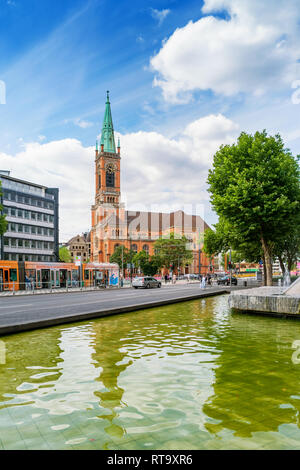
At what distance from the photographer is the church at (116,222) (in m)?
112

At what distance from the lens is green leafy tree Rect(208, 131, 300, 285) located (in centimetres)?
2614

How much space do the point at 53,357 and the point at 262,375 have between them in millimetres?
4121

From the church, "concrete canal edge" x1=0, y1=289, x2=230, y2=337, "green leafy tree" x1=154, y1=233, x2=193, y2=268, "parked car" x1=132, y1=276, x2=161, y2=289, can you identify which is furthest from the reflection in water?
the church

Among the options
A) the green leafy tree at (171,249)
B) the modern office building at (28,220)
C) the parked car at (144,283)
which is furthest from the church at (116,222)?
the parked car at (144,283)

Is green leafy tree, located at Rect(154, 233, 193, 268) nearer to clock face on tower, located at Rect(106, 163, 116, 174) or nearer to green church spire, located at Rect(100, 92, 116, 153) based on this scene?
clock face on tower, located at Rect(106, 163, 116, 174)

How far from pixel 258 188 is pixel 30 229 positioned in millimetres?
47702

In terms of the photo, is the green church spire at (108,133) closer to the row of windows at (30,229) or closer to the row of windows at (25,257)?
the row of windows at (30,229)

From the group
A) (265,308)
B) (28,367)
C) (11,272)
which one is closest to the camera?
(28,367)

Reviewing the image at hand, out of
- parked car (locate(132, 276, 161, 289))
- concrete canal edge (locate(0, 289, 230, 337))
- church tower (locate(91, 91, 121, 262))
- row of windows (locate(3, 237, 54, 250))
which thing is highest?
church tower (locate(91, 91, 121, 262))

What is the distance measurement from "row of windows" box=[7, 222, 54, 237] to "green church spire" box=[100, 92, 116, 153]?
2430 inches

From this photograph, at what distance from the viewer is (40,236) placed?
66.1 m

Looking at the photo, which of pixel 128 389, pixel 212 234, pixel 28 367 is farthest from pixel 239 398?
pixel 212 234

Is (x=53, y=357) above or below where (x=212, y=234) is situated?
below
